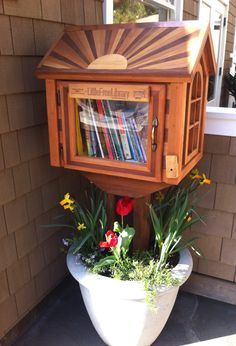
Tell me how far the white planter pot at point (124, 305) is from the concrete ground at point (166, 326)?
17 centimetres

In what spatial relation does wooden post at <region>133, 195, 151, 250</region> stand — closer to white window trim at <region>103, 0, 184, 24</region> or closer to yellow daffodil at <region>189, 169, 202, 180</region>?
yellow daffodil at <region>189, 169, 202, 180</region>

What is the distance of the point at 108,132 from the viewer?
1.33 m

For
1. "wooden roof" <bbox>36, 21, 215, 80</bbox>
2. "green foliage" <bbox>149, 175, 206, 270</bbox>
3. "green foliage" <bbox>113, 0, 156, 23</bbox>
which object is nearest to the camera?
"wooden roof" <bbox>36, 21, 215, 80</bbox>

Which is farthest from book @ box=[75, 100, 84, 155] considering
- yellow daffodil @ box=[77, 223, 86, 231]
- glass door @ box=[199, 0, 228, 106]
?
glass door @ box=[199, 0, 228, 106]

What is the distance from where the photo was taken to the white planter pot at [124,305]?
4.27ft

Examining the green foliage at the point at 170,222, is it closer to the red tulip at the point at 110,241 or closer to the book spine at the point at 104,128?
the red tulip at the point at 110,241

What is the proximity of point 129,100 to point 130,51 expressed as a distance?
0.19 m

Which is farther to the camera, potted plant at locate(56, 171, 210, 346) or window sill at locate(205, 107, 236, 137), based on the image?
window sill at locate(205, 107, 236, 137)

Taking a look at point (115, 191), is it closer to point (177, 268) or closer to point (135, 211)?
point (135, 211)

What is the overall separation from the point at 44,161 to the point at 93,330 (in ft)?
2.94

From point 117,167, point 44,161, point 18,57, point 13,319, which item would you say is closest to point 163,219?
point 117,167

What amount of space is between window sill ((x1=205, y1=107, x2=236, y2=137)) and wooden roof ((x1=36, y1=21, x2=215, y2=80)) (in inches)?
11.8

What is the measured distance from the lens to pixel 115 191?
4.63ft

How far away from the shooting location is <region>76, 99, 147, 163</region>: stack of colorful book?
1277 millimetres
